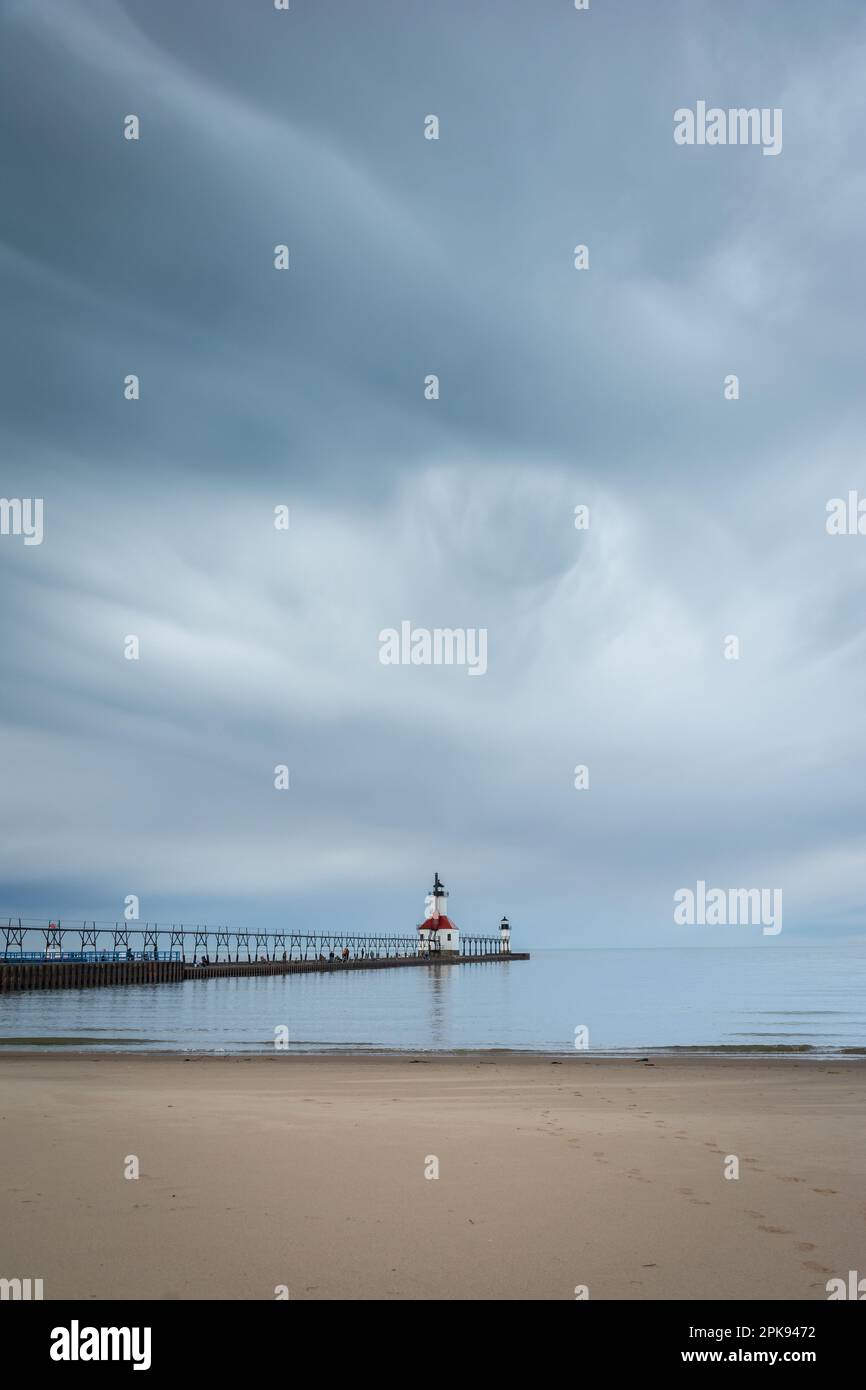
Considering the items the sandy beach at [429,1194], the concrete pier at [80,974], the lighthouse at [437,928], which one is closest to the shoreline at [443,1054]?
the sandy beach at [429,1194]

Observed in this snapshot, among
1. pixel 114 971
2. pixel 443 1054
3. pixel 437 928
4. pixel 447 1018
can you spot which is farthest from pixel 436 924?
pixel 443 1054

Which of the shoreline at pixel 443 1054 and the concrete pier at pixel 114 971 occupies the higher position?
the shoreline at pixel 443 1054

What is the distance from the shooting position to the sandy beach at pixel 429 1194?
245 inches

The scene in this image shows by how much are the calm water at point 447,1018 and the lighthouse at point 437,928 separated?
85589 millimetres

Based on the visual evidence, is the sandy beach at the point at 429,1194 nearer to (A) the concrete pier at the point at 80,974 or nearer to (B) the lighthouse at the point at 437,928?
(A) the concrete pier at the point at 80,974

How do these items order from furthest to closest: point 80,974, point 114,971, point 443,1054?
point 114,971 < point 80,974 < point 443,1054

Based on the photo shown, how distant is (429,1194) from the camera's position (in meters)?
8.30

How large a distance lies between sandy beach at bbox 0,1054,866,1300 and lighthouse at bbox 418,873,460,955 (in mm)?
145230

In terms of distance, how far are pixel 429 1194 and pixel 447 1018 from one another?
121 ft

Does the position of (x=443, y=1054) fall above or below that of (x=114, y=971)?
above

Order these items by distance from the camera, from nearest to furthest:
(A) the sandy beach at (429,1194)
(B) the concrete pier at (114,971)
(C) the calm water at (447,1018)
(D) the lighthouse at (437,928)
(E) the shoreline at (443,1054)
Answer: (A) the sandy beach at (429,1194)
(E) the shoreline at (443,1054)
(C) the calm water at (447,1018)
(B) the concrete pier at (114,971)
(D) the lighthouse at (437,928)

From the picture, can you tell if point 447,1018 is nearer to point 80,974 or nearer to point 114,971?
point 80,974

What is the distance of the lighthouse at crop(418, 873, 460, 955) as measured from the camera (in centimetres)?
15775

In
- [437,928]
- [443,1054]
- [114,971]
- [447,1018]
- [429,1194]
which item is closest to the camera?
[429,1194]
